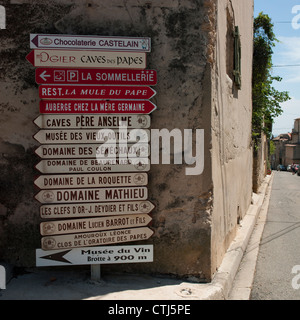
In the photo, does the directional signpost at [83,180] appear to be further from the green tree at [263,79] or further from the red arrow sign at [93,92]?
the green tree at [263,79]

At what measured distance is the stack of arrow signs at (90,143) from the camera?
9.99 feet

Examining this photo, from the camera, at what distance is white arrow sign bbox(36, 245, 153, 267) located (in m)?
3.03

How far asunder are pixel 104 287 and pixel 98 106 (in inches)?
61.6

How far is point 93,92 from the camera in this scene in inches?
121

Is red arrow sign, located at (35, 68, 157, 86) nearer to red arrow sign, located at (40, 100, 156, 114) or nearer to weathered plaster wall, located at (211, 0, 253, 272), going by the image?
red arrow sign, located at (40, 100, 156, 114)

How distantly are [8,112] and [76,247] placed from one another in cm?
135

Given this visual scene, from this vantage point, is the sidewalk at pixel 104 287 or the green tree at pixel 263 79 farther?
the green tree at pixel 263 79

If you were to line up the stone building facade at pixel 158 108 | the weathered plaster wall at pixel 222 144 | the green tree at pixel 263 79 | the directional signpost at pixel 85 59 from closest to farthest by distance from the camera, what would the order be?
the directional signpost at pixel 85 59 → the stone building facade at pixel 158 108 → the weathered plaster wall at pixel 222 144 → the green tree at pixel 263 79

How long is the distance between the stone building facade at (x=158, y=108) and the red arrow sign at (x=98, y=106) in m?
0.17

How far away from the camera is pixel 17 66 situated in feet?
10.4

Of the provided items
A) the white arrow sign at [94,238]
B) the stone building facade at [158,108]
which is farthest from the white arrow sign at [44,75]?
the white arrow sign at [94,238]

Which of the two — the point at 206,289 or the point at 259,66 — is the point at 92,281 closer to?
the point at 206,289
